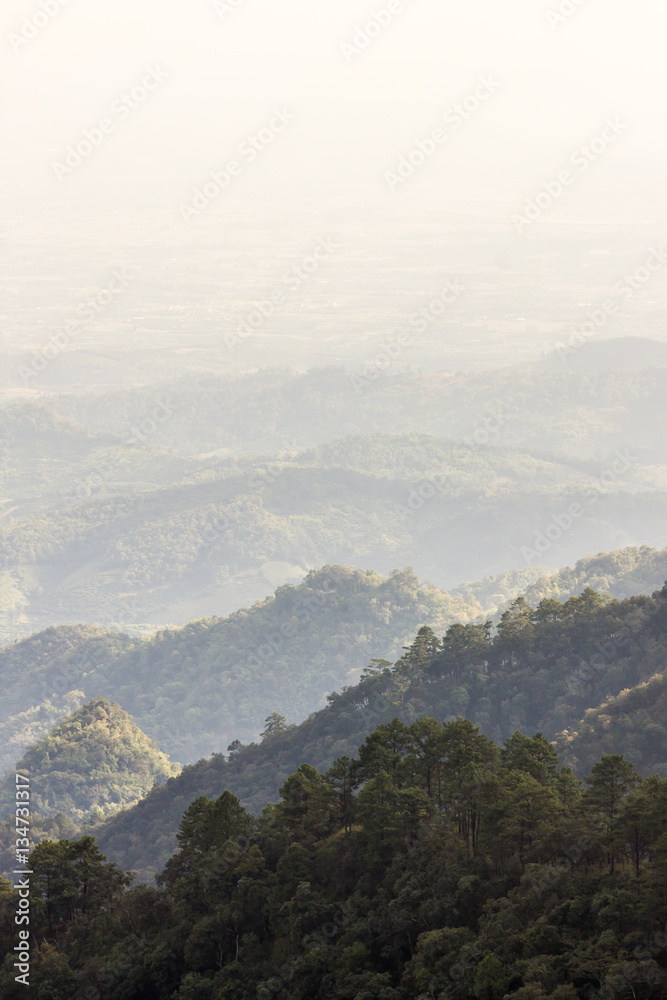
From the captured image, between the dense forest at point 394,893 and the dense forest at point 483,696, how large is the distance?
18232mm

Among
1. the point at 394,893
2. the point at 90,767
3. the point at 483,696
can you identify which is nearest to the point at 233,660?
the point at 90,767

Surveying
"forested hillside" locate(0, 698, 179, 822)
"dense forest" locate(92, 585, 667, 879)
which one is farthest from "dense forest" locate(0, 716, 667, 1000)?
"forested hillside" locate(0, 698, 179, 822)

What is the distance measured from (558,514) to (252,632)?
81.7m

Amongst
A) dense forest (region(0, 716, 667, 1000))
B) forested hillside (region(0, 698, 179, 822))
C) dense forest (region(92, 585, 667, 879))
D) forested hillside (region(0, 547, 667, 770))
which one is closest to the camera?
dense forest (region(0, 716, 667, 1000))

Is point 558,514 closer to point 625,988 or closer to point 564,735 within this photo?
point 564,735

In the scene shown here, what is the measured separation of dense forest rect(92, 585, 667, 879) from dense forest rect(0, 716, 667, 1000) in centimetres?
1823

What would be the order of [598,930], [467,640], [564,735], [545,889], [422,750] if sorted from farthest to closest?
[467,640], [564,735], [422,750], [545,889], [598,930]

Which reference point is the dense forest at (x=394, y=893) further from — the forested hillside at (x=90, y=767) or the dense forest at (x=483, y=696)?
the forested hillside at (x=90, y=767)

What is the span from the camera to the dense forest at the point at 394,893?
→ 3186 centimetres

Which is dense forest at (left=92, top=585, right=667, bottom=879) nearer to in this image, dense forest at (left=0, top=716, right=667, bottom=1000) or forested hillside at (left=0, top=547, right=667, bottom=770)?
dense forest at (left=0, top=716, right=667, bottom=1000)

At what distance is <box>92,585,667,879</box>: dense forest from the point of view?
65.3 m

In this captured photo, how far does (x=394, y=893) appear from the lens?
125 ft

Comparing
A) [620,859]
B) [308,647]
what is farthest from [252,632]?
[620,859]

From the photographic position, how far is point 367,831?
40719 millimetres
